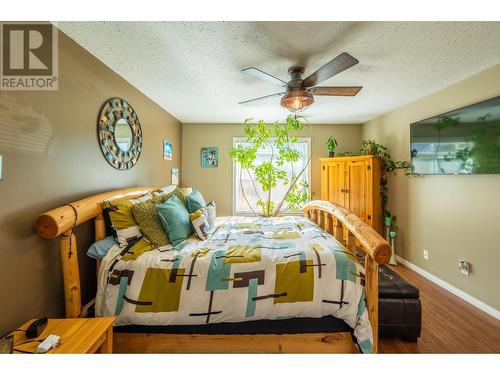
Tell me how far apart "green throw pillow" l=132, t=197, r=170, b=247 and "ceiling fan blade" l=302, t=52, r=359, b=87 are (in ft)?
5.46

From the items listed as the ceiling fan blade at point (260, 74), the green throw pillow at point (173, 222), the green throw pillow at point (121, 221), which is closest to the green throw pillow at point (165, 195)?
the green throw pillow at point (173, 222)

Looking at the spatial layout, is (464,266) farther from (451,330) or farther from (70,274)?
(70,274)

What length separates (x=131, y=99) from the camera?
99.0 inches

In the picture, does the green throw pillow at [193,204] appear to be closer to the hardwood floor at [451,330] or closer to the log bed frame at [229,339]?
the log bed frame at [229,339]

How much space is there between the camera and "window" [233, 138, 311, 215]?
4402mm

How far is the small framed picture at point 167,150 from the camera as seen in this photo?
346 centimetres

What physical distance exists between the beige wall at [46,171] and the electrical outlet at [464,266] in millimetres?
3491

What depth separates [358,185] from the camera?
142 inches

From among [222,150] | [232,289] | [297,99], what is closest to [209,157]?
[222,150]

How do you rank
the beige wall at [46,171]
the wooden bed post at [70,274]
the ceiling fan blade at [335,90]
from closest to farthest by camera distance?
1. the beige wall at [46,171]
2. the wooden bed post at [70,274]
3. the ceiling fan blade at [335,90]

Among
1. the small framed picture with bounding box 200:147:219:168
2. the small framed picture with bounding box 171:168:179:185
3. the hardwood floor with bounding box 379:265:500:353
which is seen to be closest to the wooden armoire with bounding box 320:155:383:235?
the hardwood floor with bounding box 379:265:500:353
